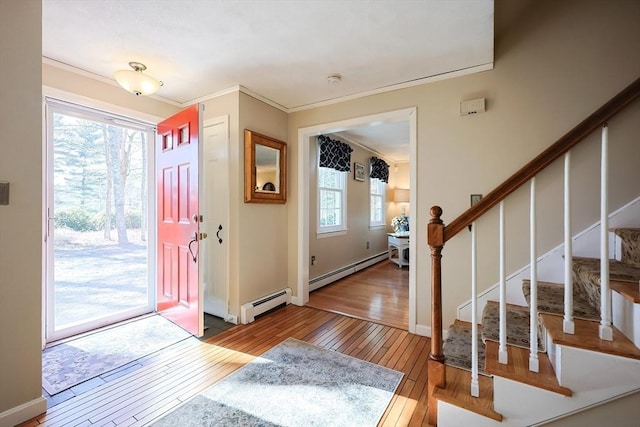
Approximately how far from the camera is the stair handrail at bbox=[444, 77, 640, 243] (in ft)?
3.92

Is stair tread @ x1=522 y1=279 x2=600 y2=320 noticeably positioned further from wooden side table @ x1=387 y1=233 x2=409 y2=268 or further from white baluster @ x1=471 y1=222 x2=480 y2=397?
wooden side table @ x1=387 y1=233 x2=409 y2=268

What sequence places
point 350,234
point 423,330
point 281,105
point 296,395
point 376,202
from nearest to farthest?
point 296,395, point 423,330, point 281,105, point 350,234, point 376,202

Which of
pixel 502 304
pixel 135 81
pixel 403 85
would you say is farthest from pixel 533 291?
pixel 135 81

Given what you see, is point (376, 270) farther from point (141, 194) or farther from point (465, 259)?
point (141, 194)

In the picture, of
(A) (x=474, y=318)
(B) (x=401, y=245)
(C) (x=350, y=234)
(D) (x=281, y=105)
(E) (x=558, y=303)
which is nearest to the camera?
(A) (x=474, y=318)

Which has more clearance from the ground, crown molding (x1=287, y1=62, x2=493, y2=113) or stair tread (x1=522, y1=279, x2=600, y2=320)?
crown molding (x1=287, y1=62, x2=493, y2=113)

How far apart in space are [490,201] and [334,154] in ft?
10.5

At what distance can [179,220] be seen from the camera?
8.77 feet

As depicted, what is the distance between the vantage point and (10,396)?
4.86 ft

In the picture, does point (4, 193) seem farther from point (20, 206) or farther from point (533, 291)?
point (533, 291)

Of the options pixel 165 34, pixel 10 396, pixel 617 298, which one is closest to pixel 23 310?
pixel 10 396

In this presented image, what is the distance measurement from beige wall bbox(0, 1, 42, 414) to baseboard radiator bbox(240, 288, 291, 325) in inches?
59.4

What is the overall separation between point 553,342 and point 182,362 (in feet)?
7.74

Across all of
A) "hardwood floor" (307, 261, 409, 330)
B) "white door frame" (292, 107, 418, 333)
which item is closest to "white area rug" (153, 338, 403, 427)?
"hardwood floor" (307, 261, 409, 330)
